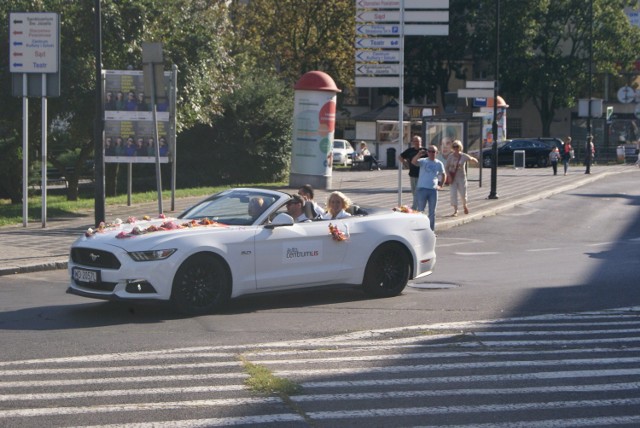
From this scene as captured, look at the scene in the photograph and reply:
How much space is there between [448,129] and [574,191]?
465 cm

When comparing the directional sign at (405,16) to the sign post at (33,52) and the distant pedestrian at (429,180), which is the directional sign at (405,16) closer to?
the distant pedestrian at (429,180)

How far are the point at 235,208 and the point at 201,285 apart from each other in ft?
4.10

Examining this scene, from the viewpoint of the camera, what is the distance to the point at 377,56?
22703mm

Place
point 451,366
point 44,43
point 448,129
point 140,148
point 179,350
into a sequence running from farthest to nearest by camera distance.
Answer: point 448,129 < point 140,148 < point 44,43 < point 179,350 < point 451,366

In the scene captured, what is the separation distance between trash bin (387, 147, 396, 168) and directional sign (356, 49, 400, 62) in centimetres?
2458

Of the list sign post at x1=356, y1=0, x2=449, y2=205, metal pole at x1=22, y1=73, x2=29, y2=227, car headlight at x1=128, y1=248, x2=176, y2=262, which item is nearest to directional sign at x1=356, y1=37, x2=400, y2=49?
sign post at x1=356, y1=0, x2=449, y2=205

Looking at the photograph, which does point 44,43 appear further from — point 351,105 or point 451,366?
point 351,105

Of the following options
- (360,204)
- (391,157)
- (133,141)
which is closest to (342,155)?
(391,157)

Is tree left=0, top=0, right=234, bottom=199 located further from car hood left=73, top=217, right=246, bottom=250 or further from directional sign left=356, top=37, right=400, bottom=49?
car hood left=73, top=217, right=246, bottom=250

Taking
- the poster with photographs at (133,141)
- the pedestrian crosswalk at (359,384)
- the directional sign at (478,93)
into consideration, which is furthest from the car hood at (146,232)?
the directional sign at (478,93)

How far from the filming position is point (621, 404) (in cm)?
733

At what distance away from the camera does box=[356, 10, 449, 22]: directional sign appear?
22.4m

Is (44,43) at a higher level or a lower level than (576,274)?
higher

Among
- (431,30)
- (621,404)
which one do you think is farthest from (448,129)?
(621,404)
